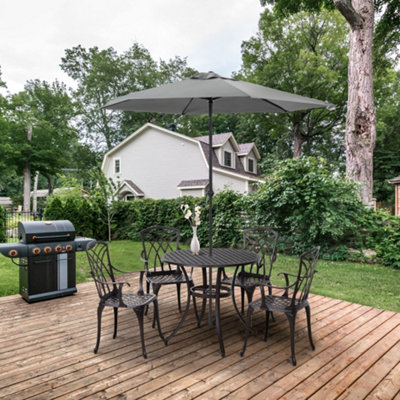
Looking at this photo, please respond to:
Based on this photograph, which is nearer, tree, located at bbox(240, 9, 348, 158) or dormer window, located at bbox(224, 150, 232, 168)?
tree, located at bbox(240, 9, 348, 158)

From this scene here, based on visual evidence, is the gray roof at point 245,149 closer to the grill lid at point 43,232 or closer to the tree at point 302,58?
the tree at point 302,58

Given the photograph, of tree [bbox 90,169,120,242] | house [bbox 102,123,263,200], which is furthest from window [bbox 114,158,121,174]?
tree [bbox 90,169,120,242]

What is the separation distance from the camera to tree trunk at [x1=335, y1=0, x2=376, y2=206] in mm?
7266

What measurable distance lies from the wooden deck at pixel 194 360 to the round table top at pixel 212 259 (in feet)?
2.45

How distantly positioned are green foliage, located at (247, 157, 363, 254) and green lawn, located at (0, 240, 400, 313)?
0.66 metres

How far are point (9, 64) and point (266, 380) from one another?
82.9 feet

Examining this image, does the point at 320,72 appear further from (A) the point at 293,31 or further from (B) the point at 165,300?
(B) the point at 165,300

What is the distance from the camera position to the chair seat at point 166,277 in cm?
336

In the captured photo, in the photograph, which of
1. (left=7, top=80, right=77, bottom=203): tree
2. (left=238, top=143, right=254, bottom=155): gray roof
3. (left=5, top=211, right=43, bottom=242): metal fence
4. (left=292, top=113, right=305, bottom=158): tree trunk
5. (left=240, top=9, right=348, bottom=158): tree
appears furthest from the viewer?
(left=7, top=80, right=77, bottom=203): tree

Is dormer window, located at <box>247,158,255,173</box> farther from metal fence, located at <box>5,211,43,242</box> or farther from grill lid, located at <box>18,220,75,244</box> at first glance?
grill lid, located at <box>18,220,75,244</box>

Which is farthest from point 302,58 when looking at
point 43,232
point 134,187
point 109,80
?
point 43,232

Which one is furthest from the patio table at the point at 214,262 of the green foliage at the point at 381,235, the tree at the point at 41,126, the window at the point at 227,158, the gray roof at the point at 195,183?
the tree at the point at 41,126

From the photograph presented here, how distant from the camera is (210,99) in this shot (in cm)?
320

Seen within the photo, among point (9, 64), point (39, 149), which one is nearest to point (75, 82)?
point (9, 64)
